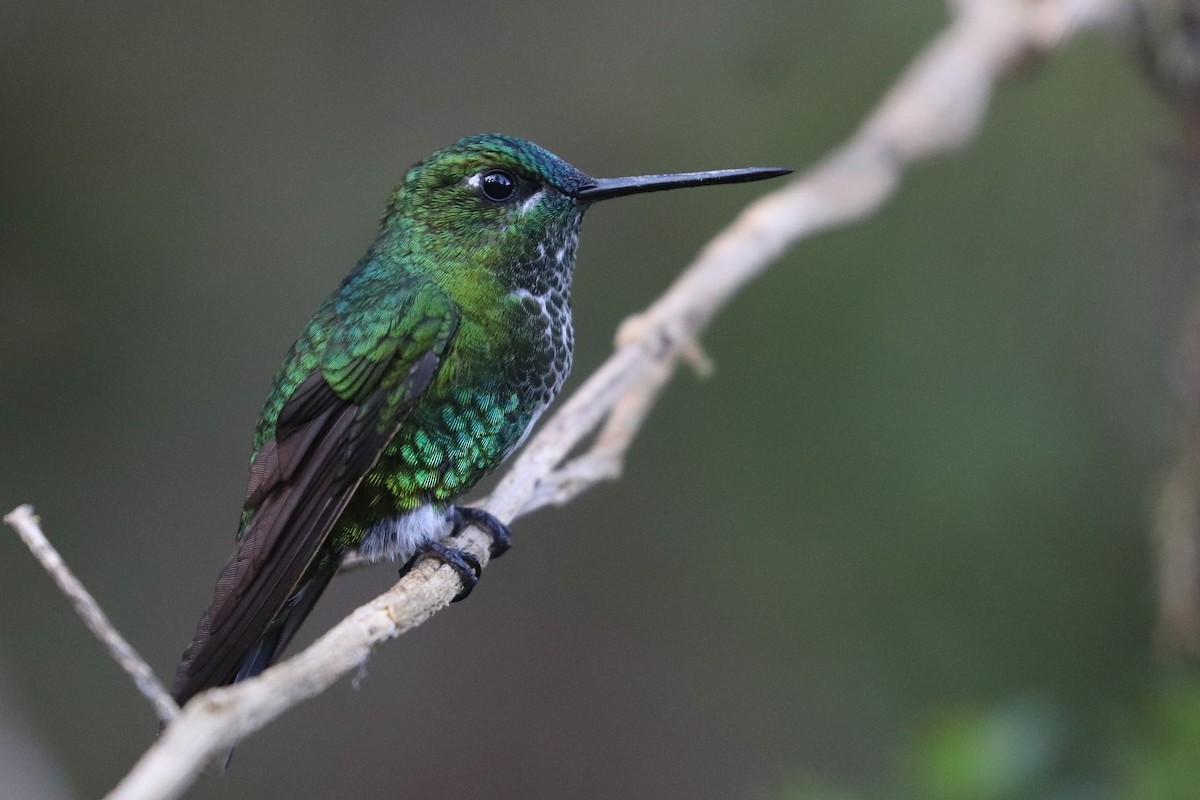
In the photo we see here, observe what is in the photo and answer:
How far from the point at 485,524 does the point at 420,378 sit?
0.93 feet

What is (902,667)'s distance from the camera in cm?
379

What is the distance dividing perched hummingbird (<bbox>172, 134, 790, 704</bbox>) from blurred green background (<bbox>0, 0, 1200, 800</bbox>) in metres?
1.75

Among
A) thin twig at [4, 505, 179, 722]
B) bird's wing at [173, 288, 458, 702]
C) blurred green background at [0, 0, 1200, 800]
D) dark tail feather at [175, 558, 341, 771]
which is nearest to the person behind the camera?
thin twig at [4, 505, 179, 722]

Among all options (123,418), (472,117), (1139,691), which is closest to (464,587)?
(1139,691)

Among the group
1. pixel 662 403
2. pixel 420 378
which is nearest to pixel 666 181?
pixel 420 378

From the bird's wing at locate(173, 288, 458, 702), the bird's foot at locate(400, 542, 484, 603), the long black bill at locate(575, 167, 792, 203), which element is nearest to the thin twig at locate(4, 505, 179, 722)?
the bird's wing at locate(173, 288, 458, 702)

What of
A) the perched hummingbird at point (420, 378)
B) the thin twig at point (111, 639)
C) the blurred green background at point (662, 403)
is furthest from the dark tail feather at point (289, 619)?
the blurred green background at point (662, 403)

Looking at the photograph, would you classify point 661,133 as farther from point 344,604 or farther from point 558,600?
point 344,604

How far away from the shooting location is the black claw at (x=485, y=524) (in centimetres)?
213

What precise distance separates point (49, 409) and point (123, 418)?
225mm

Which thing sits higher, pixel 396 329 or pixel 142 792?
pixel 396 329

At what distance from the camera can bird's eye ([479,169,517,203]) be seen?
2346mm

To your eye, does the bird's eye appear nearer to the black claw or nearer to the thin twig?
the black claw

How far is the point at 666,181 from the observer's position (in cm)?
214
